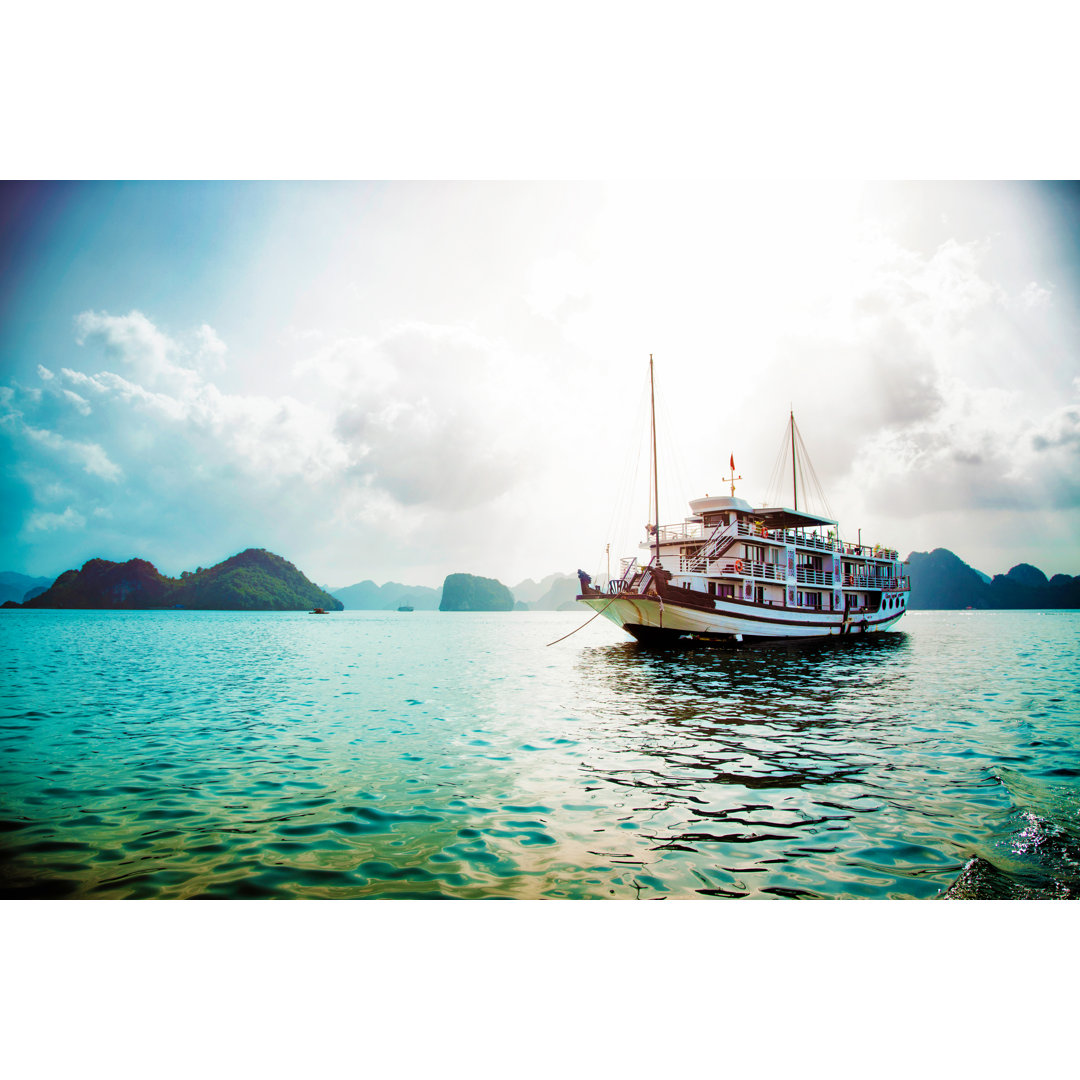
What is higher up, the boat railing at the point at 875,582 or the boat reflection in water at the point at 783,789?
the boat railing at the point at 875,582

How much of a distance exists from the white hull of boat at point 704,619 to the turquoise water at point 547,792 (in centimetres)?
882

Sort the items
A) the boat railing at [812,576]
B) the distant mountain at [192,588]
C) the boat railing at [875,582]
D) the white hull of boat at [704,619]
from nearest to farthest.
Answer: the white hull of boat at [704,619] < the boat railing at [812,576] < the boat railing at [875,582] < the distant mountain at [192,588]

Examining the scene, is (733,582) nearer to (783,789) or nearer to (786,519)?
(786,519)

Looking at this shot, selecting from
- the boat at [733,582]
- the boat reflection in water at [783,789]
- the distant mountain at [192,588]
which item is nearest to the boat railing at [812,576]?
the boat at [733,582]

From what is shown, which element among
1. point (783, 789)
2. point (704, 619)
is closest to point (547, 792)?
point (783, 789)

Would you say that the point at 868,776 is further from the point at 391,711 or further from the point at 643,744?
the point at 391,711

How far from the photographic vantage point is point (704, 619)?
22.5m

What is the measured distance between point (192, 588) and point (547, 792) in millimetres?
110945

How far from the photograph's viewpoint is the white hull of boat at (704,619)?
22.4m

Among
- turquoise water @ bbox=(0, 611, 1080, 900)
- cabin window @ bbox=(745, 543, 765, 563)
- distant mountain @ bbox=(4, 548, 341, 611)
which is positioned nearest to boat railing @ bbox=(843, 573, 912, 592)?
cabin window @ bbox=(745, 543, 765, 563)

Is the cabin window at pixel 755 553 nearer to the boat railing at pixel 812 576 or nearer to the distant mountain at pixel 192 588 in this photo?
the boat railing at pixel 812 576

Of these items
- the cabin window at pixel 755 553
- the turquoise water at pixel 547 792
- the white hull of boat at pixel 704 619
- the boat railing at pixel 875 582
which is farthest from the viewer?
the boat railing at pixel 875 582

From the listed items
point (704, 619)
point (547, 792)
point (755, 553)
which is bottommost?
point (547, 792)

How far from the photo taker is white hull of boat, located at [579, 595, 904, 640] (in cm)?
2241
